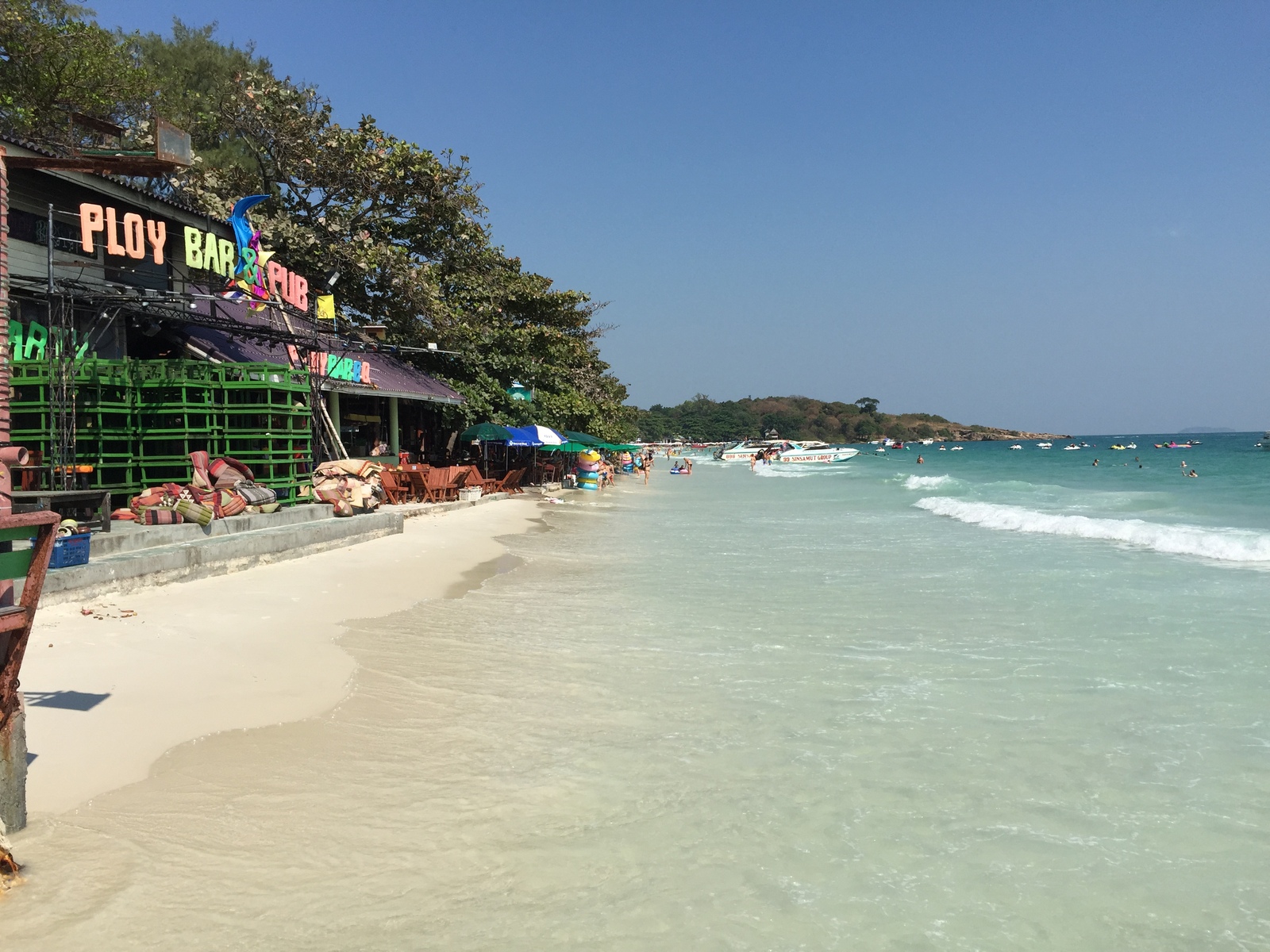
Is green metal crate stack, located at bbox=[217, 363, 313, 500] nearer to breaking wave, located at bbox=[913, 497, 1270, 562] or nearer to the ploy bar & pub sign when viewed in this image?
the ploy bar & pub sign

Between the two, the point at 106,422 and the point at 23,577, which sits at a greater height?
the point at 106,422

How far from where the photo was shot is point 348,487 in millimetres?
13922

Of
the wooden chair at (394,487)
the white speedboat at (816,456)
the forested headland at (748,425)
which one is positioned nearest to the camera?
the wooden chair at (394,487)

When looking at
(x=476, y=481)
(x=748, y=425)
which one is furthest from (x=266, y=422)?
(x=748, y=425)

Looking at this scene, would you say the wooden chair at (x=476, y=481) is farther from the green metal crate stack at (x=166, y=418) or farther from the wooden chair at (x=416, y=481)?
the green metal crate stack at (x=166, y=418)

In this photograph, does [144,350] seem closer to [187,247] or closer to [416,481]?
[187,247]

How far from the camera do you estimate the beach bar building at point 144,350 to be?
10.8 metres

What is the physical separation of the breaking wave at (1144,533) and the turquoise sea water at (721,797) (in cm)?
577

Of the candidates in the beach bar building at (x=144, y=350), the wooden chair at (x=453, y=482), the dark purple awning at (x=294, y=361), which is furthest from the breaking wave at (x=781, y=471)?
the beach bar building at (x=144, y=350)

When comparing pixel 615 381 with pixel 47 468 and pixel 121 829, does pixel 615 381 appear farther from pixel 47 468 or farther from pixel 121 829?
pixel 121 829

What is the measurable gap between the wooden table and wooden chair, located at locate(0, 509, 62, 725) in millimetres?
3544

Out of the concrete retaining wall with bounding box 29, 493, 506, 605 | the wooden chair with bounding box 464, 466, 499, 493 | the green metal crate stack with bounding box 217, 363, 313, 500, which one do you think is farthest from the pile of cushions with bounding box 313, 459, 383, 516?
the wooden chair with bounding box 464, 466, 499, 493

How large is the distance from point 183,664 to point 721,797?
4.32 m

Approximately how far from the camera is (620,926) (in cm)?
353
